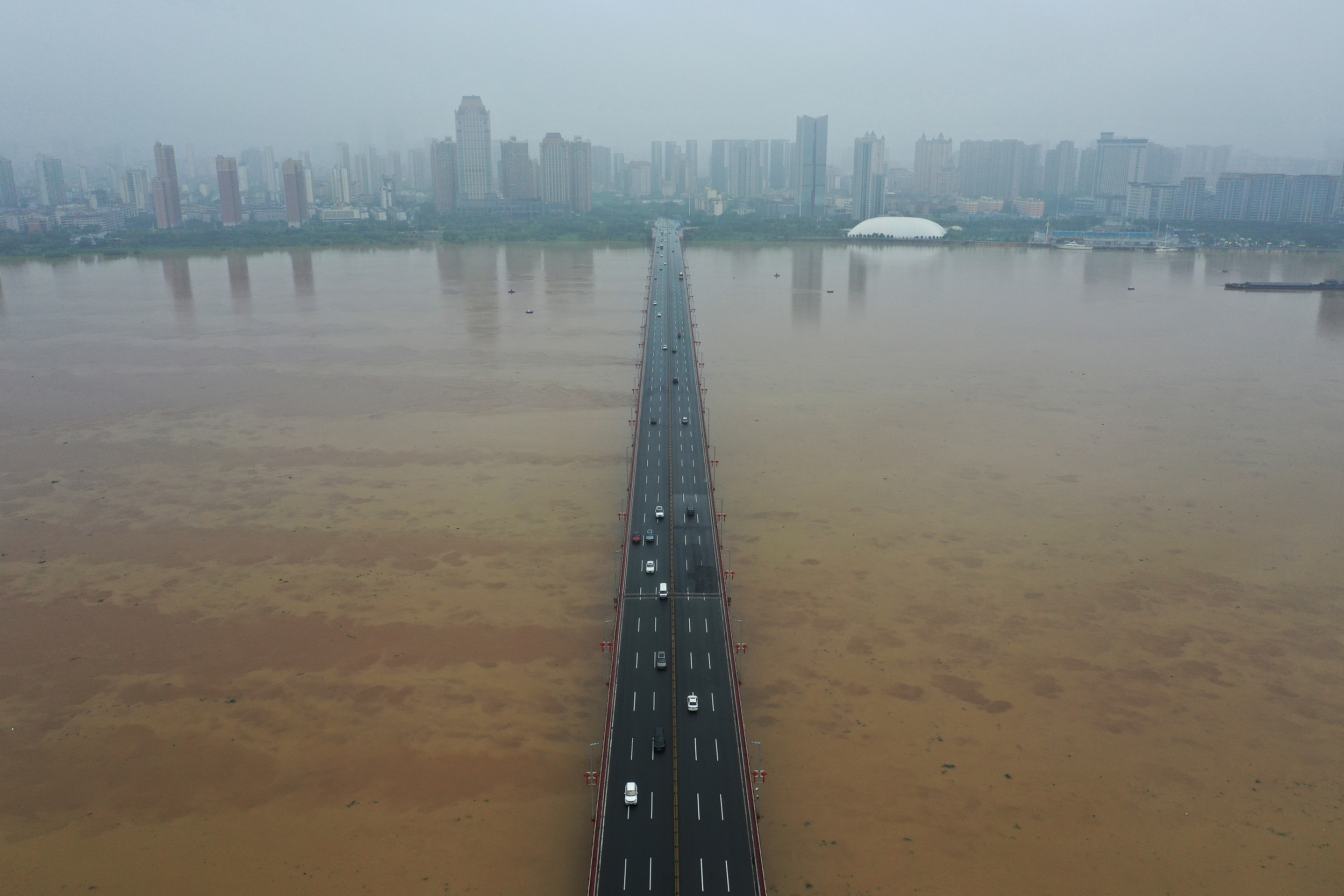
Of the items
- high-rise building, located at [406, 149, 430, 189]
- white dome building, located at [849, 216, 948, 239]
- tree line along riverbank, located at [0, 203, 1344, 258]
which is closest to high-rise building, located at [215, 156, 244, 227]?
tree line along riverbank, located at [0, 203, 1344, 258]

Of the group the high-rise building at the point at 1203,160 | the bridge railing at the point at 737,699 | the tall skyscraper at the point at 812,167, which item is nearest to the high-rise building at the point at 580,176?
the tall skyscraper at the point at 812,167

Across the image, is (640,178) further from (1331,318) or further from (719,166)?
(1331,318)

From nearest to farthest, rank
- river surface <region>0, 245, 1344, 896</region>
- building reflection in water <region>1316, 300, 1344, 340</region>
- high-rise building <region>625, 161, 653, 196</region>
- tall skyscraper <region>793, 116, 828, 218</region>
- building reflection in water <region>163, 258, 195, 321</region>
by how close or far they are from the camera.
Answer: river surface <region>0, 245, 1344, 896</region> < building reflection in water <region>1316, 300, 1344, 340</region> < building reflection in water <region>163, 258, 195, 321</region> < tall skyscraper <region>793, 116, 828, 218</region> < high-rise building <region>625, 161, 653, 196</region>

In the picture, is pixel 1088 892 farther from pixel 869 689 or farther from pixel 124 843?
pixel 124 843

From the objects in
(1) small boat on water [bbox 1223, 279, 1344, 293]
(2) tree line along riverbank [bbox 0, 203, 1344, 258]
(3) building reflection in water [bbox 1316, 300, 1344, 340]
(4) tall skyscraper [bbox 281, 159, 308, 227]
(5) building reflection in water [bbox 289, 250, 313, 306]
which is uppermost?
(4) tall skyscraper [bbox 281, 159, 308, 227]

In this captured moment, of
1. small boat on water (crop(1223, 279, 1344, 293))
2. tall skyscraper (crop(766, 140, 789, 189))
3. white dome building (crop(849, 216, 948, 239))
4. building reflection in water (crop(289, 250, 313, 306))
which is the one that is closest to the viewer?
building reflection in water (crop(289, 250, 313, 306))

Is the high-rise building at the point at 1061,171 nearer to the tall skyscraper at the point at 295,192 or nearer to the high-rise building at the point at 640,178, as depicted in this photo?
the high-rise building at the point at 640,178

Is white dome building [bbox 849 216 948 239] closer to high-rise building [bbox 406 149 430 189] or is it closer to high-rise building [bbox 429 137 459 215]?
high-rise building [bbox 429 137 459 215]
